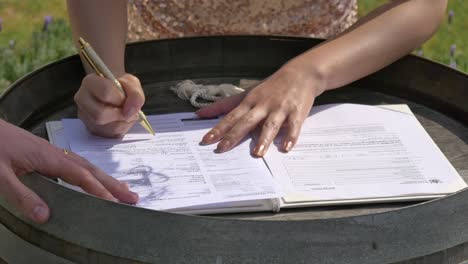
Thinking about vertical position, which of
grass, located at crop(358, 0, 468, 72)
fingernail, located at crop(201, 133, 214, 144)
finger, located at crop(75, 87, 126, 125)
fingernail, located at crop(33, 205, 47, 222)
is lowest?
grass, located at crop(358, 0, 468, 72)

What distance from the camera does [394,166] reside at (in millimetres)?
1443

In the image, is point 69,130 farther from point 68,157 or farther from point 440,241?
point 440,241

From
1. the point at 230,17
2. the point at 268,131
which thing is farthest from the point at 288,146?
the point at 230,17

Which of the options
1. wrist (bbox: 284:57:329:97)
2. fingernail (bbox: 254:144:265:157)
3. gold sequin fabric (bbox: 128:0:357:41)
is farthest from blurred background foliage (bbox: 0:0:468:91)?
fingernail (bbox: 254:144:265:157)

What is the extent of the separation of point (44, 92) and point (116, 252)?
2.35ft

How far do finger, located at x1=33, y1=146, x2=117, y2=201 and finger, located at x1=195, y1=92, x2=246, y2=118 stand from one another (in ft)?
1.51

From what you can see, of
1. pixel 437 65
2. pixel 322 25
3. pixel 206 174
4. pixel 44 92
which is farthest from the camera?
pixel 322 25

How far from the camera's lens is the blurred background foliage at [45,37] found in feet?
10.6

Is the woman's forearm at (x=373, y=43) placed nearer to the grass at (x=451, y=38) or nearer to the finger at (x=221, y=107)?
the finger at (x=221, y=107)

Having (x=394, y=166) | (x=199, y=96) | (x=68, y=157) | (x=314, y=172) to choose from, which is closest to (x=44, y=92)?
(x=199, y=96)

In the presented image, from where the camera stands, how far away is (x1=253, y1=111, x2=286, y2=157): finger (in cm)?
148

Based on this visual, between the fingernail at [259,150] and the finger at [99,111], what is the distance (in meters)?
0.25

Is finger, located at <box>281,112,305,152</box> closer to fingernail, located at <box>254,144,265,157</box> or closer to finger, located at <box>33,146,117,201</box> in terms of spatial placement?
fingernail, located at <box>254,144,265,157</box>

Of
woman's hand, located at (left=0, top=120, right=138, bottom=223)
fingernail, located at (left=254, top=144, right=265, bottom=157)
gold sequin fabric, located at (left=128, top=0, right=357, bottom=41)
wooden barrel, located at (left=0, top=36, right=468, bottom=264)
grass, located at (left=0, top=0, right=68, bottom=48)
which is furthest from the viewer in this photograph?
grass, located at (left=0, top=0, right=68, bottom=48)
